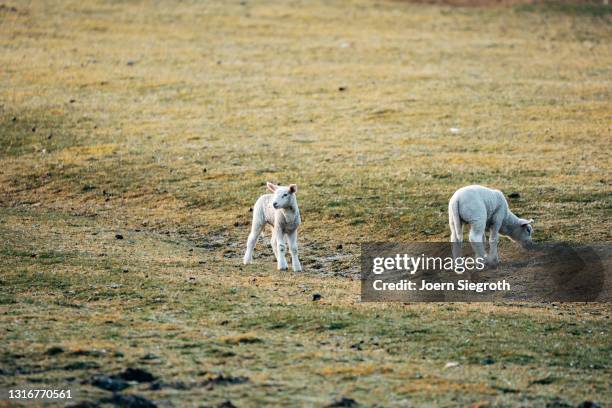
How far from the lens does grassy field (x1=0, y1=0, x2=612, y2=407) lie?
1194cm

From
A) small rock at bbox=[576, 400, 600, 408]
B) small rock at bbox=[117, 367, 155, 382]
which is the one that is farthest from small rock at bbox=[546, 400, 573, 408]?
small rock at bbox=[117, 367, 155, 382]

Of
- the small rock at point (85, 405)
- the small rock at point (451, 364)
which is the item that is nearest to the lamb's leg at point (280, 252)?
the small rock at point (451, 364)

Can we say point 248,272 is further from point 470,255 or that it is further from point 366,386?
point 366,386

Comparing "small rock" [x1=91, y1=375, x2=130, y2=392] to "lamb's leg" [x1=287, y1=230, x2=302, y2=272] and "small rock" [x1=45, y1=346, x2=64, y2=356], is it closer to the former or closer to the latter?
"small rock" [x1=45, y1=346, x2=64, y2=356]

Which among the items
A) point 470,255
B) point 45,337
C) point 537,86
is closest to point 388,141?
point 537,86

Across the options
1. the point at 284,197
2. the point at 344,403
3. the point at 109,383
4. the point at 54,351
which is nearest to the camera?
the point at 344,403

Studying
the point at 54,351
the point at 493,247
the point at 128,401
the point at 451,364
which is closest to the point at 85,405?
the point at 128,401

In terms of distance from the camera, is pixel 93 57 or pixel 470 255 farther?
pixel 93 57

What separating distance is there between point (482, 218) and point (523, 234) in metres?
1.46

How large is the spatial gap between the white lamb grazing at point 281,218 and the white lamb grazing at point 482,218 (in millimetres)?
2980

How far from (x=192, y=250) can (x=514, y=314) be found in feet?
26.6

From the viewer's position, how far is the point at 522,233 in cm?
1888

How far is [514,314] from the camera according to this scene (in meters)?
14.5

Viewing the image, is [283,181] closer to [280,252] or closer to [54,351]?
[280,252]
